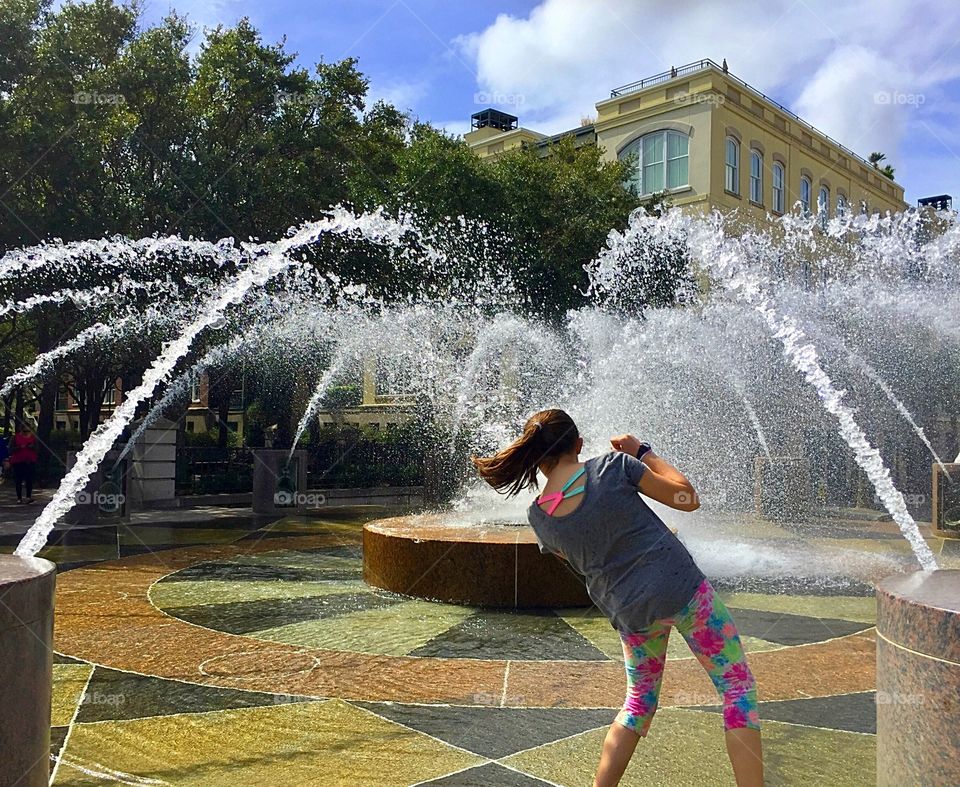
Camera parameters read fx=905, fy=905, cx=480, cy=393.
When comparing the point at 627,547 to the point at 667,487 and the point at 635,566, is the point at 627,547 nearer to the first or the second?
the point at 635,566

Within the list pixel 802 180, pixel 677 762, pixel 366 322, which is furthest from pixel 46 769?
pixel 802 180

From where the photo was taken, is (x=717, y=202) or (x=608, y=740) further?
(x=717, y=202)

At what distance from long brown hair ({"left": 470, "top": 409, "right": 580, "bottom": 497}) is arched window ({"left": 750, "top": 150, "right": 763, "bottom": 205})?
33.9 metres

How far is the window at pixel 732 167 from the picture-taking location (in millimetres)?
33344

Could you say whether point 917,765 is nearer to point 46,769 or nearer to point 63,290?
point 46,769

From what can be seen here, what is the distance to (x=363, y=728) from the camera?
4258mm

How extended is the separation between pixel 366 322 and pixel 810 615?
14.3 meters

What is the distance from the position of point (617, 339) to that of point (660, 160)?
62.4ft

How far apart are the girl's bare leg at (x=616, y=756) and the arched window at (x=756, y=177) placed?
34.1 m
